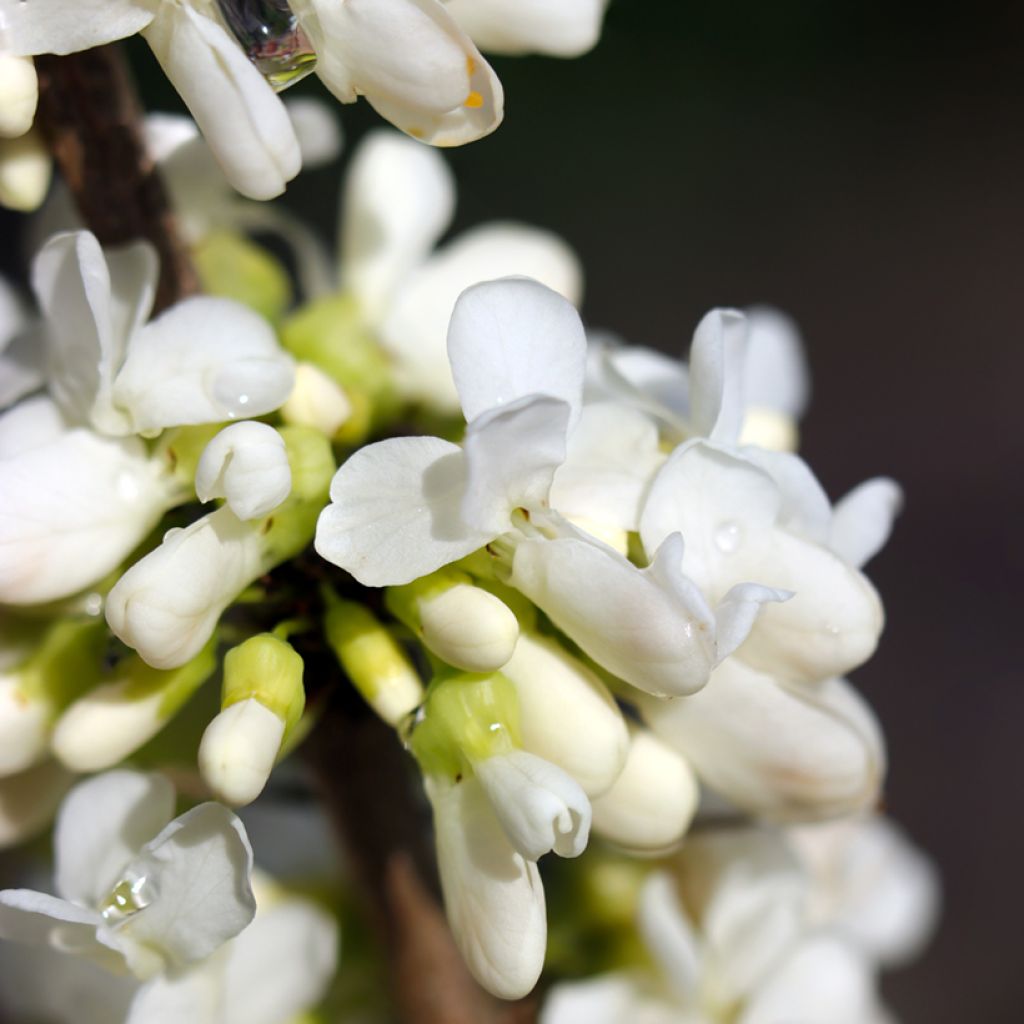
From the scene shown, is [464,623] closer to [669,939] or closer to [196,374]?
[196,374]

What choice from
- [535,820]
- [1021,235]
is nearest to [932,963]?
[1021,235]

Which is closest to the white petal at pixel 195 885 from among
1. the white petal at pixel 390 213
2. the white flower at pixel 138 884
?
the white flower at pixel 138 884

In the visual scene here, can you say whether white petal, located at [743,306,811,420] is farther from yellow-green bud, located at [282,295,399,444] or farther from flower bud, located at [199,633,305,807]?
flower bud, located at [199,633,305,807]

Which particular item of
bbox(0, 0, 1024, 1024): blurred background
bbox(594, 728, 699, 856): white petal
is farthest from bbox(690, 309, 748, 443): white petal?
bbox(0, 0, 1024, 1024): blurred background

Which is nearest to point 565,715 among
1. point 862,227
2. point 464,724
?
point 464,724

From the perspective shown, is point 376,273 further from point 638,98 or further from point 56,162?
point 638,98

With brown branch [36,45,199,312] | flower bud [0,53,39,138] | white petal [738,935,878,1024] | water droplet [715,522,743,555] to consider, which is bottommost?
white petal [738,935,878,1024]
